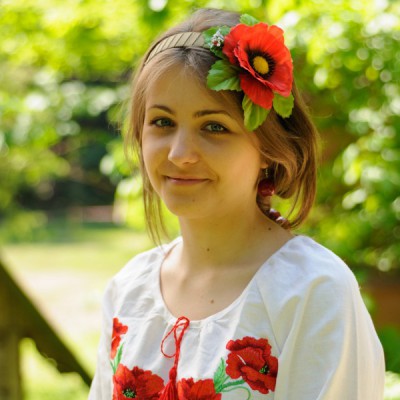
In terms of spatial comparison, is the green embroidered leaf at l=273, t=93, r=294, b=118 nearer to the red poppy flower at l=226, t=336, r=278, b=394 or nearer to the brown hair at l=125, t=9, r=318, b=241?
the brown hair at l=125, t=9, r=318, b=241

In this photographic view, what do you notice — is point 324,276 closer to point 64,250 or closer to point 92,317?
point 92,317

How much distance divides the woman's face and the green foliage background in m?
1.04

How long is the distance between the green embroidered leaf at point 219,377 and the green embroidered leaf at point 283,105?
1.68 feet

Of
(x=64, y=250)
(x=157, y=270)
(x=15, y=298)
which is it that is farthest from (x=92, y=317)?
(x=157, y=270)

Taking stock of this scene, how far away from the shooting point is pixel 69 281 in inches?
326

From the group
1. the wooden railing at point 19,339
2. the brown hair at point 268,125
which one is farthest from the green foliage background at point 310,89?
the brown hair at point 268,125

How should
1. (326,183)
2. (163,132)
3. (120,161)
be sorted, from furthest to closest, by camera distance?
(326,183), (120,161), (163,132)

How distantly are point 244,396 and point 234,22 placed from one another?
78 cm

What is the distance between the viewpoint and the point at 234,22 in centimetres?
164

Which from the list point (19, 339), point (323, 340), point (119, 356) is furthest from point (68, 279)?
point (323, 340)

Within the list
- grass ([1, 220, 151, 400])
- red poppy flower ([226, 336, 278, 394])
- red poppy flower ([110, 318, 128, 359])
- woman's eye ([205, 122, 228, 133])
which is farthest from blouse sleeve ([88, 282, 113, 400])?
grass ([1, 220, 151, 400])

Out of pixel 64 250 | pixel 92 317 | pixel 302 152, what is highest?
pixel 302 152

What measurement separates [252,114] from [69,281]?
7.01m

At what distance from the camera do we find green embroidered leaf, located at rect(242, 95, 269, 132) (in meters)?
1.50
